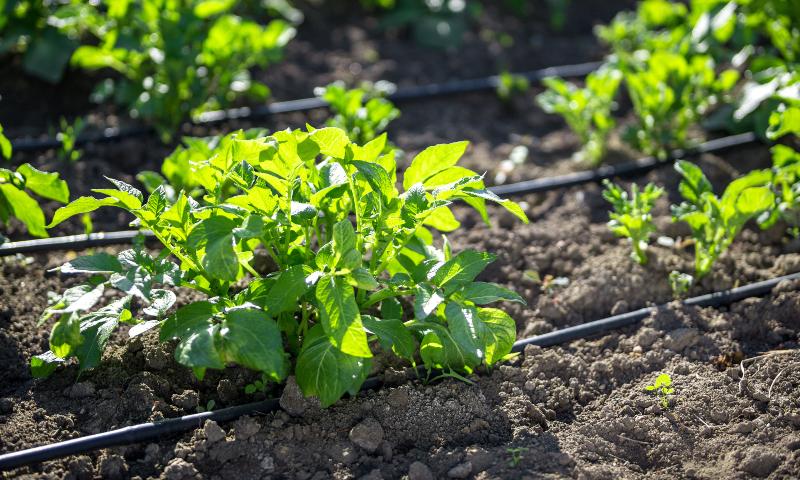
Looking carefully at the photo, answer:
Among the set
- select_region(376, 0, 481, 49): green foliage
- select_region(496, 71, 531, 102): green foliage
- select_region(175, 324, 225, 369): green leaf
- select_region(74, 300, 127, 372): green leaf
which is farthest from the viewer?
select_region(376, 0, 481, 49): green foliage

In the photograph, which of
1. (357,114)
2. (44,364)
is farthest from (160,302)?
(357,114)

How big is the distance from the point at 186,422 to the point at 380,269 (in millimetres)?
700

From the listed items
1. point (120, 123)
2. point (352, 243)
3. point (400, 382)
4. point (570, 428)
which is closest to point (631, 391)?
point (570, 428)

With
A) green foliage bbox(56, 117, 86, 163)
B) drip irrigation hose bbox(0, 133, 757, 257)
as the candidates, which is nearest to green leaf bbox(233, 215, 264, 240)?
drip irrigation hose bbox(0, 133, 757, 257)

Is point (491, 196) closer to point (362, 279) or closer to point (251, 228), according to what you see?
point (362, 279)

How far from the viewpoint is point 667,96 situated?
3.37 metres

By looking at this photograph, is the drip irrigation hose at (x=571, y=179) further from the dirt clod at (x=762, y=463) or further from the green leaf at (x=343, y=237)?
the dirt clod at (x=762, y=463)

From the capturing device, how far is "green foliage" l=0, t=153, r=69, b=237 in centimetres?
Answer: 247

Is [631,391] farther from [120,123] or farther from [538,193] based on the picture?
[120,123]

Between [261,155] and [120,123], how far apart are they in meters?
Result: 1.68

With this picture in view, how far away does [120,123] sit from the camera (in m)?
3.64

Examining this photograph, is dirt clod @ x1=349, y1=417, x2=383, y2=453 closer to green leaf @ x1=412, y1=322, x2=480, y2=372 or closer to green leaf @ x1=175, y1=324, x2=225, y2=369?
green leaf @ x1=412, y1=322, x2=480, y2=372

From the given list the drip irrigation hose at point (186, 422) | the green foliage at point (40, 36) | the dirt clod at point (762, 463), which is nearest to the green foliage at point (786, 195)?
the drip irrigation hose at point (186, 422)

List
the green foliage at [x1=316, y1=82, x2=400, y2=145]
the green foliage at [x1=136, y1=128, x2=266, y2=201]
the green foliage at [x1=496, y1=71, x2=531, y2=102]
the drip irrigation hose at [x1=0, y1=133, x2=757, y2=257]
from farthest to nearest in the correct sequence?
1. the green foliage at [x1=496, y1=71, x2=531, y2=102]
2. the green foliage at [x1=316, y1=82, x2=400, y2=145]
3. the drip irrigation hose at [x1=0, y1=133, x2=757, y2=257]
4. the green foliage at [x1=136, y1=128, x2=266, y2=201]
